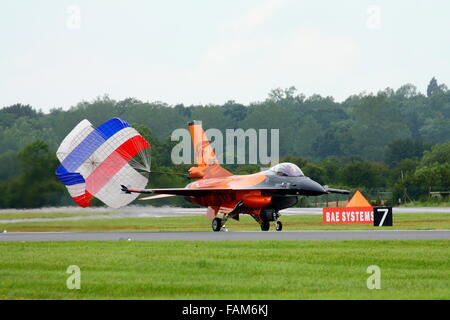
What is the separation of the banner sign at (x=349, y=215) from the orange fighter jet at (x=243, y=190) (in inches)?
271

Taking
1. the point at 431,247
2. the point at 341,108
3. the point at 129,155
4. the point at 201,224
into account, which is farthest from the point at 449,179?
the point at 341,108

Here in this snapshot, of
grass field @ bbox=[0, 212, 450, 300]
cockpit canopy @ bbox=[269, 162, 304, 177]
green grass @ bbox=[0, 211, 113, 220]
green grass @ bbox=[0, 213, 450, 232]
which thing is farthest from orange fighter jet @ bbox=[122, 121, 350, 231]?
grass field @ bbox=[0, 212, 450, 300]

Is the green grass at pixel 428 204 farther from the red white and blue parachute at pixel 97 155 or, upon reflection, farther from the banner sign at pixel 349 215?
the red white and blue parachute at pixel 97 155

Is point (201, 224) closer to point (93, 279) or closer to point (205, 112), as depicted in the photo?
point (93, 279)

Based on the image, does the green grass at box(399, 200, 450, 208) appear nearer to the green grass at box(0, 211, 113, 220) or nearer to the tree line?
the tree line

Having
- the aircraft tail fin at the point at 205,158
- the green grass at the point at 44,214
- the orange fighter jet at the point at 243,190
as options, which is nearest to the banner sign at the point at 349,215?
the orange fighter jet at the point at 243,190

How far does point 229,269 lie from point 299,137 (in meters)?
117

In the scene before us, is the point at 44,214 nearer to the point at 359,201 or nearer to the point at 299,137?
the point at 359,201

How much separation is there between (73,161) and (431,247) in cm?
2136

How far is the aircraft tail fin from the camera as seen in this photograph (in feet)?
145

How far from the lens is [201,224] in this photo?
51.8 meters

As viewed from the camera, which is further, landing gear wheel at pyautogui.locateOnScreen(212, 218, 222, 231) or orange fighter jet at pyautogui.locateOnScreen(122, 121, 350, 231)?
landing gear wheel at pyautogui.locateOnScreen(212, 218, 222, 231)

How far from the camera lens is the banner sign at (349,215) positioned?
159 feet

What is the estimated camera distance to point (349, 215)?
49656 mm
